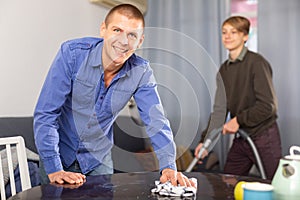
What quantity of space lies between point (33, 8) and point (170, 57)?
5.95ft

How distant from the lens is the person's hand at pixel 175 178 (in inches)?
58.2

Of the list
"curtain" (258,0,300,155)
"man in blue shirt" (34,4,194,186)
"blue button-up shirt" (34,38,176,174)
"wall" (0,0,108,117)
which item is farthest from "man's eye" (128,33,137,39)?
"curtain" (258,0,300,155)

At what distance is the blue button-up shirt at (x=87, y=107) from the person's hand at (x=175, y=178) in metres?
0.10

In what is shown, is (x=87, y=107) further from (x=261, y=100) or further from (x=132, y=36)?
(x=261, y=100)

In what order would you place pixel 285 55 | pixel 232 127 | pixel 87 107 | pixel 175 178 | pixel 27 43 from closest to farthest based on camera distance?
A: pixel 175 178 → pixel 87 107 → pixel 27 43 → pixel 232 127 → pixel 285 55

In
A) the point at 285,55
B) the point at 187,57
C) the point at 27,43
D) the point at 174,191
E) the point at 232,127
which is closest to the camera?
the point at 174,191

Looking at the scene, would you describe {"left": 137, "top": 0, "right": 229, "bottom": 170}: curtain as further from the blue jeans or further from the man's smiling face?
the man's smiling face

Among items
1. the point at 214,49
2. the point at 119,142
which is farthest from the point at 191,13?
the point at 119,142

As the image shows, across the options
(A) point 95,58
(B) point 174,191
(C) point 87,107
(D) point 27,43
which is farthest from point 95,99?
(D) point 27,43

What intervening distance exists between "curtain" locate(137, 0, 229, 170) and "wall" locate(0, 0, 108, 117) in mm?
1031

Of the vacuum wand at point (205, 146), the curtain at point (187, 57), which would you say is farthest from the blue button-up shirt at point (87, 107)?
the curtain at point (187, 57)

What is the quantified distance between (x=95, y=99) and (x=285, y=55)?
8.47 feet

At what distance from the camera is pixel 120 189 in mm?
1455

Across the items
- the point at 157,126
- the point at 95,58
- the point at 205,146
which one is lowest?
the point at 205,146
